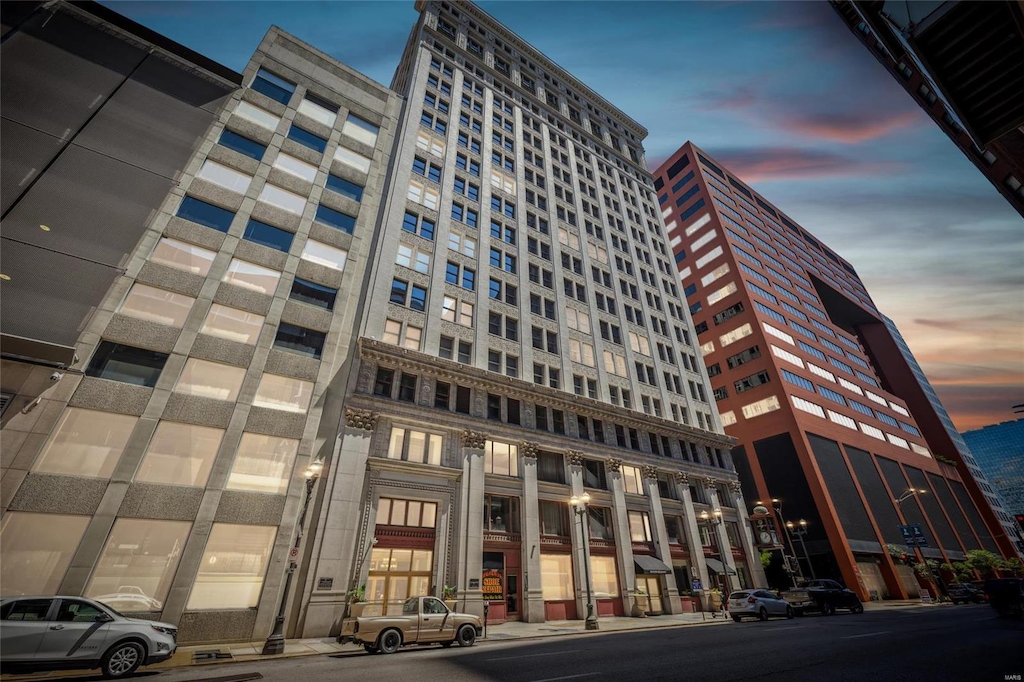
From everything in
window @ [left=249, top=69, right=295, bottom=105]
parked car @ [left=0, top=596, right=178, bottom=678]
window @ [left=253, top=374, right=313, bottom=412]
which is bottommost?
parked car @ [left=0, top=596, right=178, bottom=678]

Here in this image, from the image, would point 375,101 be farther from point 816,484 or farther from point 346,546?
point 816,484

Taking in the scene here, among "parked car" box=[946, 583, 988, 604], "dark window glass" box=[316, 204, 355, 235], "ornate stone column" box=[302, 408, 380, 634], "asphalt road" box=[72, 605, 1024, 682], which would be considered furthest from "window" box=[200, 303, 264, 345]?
"parked car" box=[946, 583, 988, 604]

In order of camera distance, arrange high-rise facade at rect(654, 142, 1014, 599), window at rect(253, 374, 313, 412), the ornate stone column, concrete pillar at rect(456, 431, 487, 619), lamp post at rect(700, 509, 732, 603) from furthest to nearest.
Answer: high-rise facade at rect(654, 142, 1014, 599), lamp post at rect(700, 509, 732, 603), concrete pillar at rect(456, 431, 487, 619), window at rect(253, 374, 313, 412), the ornate stone column

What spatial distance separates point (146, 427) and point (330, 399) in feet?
26.2

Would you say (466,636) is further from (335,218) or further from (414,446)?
(335,218)

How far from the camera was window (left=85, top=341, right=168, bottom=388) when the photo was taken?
1889 centimetres

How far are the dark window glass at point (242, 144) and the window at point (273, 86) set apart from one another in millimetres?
5095

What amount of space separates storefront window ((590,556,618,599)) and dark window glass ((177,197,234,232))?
32714mm

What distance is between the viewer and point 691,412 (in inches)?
1678

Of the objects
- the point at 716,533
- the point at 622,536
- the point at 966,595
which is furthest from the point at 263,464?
the point at 966,595

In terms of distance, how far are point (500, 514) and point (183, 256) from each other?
2410 centimetres

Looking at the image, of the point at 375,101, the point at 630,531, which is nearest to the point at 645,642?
the point at 630,531

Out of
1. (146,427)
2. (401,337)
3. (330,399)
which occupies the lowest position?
(146,427)

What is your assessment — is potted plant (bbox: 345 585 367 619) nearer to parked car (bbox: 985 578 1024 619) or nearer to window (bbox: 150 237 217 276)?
window (bbox: 150 237 217 276)
